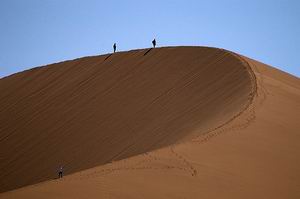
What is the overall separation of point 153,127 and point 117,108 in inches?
146

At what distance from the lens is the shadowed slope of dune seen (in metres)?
14.2

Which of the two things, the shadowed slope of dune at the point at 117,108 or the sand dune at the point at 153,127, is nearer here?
the sand dune at the point at 153,127

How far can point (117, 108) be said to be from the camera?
18438mm

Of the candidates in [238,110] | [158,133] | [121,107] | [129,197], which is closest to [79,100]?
[121,107]

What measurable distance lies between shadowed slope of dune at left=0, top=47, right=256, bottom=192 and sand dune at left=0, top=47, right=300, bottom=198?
0.19ft

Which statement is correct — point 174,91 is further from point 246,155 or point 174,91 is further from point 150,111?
point 246,155

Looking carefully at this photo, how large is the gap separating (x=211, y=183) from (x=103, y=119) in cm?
1017

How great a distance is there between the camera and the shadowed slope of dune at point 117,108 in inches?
557

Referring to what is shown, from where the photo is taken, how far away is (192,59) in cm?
2016

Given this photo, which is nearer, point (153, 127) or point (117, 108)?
point (153, 127)

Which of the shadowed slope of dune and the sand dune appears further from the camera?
the shadowed slope of dune

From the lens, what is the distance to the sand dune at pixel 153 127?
7965 millimetres

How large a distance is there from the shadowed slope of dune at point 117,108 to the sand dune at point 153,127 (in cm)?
6

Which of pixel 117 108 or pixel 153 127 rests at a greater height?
pixel 117 108
